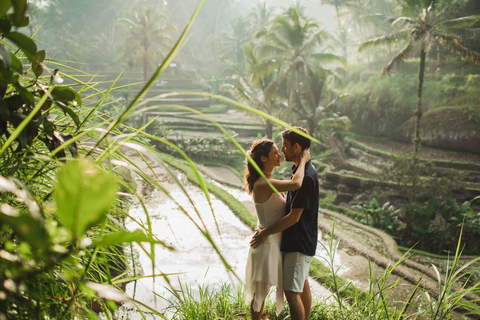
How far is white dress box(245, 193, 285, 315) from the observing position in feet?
5.55

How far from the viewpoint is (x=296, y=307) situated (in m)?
1.67

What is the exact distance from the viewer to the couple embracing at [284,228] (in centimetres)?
165

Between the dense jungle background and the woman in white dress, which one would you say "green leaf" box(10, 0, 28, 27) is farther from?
the woman in white dress

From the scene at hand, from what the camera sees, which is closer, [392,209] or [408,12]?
[392,209]

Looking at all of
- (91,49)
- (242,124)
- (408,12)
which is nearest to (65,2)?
(91,49)

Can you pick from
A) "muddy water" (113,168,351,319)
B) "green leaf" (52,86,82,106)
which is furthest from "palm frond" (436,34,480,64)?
"green leaf" (52,86,82,106)

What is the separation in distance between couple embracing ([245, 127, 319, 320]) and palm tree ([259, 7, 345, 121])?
34.0ft

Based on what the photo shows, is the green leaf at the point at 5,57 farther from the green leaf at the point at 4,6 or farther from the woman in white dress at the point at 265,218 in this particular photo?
the woman in white dress at the point at 265,218

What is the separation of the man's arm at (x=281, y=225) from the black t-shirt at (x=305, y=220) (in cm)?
3

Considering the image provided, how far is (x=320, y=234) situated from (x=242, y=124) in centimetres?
1134

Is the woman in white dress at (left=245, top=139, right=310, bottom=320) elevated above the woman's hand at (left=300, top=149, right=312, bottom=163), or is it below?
below

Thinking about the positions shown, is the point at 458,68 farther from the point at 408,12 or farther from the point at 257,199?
the point at 257,199

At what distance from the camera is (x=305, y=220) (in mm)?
1703

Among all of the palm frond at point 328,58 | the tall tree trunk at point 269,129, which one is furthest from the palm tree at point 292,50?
the tall tree trunk at point 269,129
